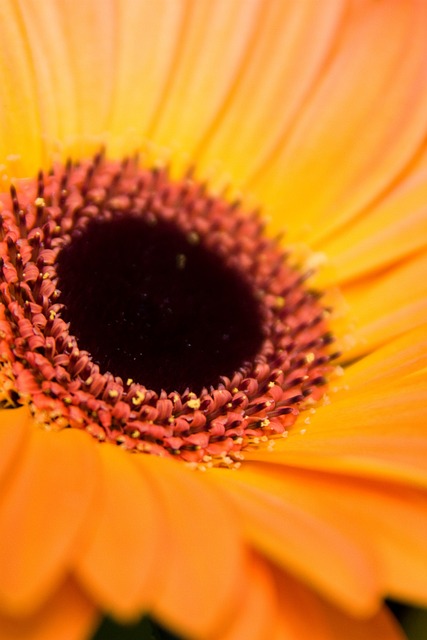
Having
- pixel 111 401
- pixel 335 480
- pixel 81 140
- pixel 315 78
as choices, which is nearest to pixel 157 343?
pixel 111 401

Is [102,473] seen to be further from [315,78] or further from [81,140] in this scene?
[315,78]

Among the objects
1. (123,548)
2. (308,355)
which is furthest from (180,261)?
(123,548)

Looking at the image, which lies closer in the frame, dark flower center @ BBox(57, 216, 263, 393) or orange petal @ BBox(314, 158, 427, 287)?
dark flower center @ BBox(57, 216, 263, 393)

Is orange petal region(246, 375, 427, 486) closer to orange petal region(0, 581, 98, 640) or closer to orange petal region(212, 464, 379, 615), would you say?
orange petal region(212, 464, 379, 615)

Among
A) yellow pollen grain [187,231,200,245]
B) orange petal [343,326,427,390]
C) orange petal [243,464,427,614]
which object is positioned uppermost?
yellow pollen grain [187,231,200,245]

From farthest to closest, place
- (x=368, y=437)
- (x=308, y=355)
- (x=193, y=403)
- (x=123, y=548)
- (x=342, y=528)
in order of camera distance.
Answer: (x=308, y=355), (x=193, y=403), (x=368, y=437), (x=342, y=528), (x=123, y=548)

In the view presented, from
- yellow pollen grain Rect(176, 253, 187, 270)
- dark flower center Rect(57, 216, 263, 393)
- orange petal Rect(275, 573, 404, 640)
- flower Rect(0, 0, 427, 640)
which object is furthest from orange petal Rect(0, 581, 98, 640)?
yellow pollen grain Rect(176, 253, 187, 270)

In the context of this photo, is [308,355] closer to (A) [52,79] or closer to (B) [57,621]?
(A) [52,79]
